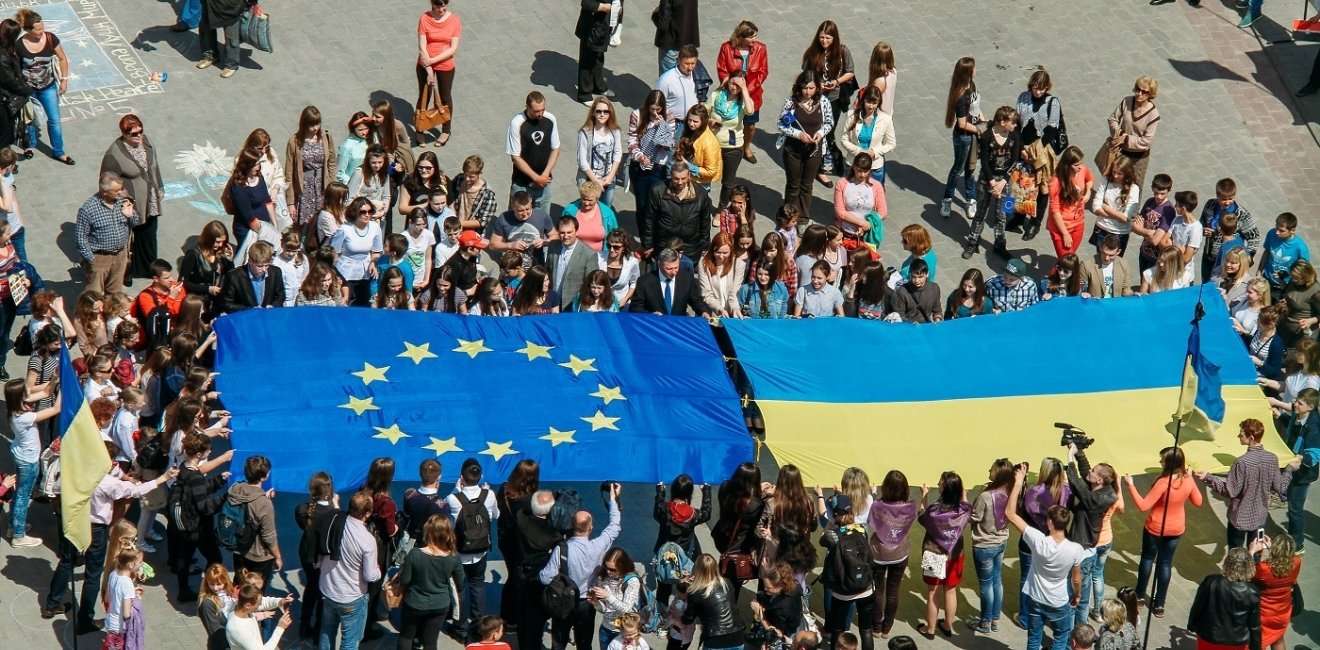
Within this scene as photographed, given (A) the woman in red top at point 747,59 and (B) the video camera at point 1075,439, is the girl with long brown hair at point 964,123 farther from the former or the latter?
(B) the video camera at point 1075,439

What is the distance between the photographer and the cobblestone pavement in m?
22.9

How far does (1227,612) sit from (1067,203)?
5.90 m

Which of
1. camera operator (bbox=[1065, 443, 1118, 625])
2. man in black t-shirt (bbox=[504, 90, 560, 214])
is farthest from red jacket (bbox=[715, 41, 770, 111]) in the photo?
camera operator (bbox=[1065, 443, 1118, 625])

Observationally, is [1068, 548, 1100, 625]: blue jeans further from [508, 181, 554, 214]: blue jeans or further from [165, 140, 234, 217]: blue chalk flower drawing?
[165, 140, 234, 217]: blue chalk flower drawing

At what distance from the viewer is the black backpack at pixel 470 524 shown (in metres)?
16.8

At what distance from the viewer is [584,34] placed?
2358 cm

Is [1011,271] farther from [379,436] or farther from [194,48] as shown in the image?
[194,48]

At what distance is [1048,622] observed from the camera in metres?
17.5

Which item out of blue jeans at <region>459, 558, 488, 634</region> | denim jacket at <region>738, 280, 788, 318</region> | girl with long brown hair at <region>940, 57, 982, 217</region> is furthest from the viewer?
girl with long brown hair at <region>940, 57, 982, 217</region>

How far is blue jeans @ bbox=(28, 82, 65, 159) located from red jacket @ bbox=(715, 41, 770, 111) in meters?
6.88

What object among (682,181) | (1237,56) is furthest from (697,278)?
(1237,56)

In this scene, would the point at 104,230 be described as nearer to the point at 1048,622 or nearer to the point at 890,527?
the point at 890,527

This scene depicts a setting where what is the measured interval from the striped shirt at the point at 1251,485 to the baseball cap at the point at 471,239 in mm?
7010

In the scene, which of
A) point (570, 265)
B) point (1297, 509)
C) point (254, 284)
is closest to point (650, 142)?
point (570, 265)
